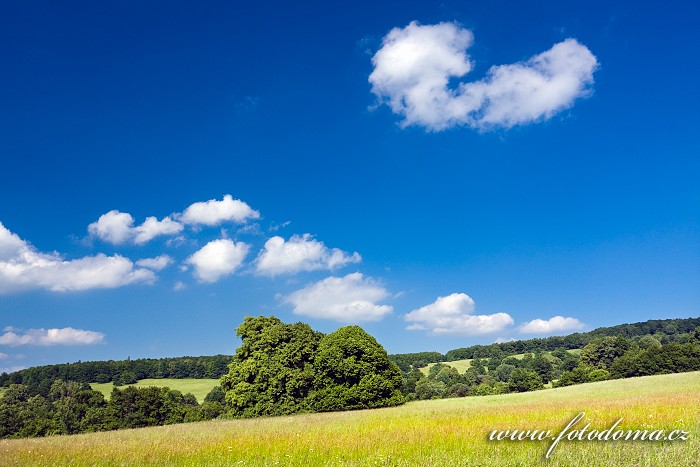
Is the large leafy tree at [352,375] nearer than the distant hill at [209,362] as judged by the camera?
Yes

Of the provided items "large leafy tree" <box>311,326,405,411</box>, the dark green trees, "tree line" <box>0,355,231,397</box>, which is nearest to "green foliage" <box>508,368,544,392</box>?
the dark green trees

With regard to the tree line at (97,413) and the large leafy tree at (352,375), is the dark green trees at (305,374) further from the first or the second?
the tree line at (97,413)

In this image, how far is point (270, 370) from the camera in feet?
157

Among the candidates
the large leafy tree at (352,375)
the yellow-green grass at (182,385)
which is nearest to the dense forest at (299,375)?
the large leafy tree at (352,375)

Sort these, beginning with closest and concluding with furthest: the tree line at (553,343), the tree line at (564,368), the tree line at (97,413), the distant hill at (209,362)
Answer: the tree line at (97,413), the tree line at (564,368), the distant hill at (209,362), the tree line at (553,343)

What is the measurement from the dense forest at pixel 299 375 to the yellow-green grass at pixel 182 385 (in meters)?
3.35

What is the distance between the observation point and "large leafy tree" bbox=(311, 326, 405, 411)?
155 ft

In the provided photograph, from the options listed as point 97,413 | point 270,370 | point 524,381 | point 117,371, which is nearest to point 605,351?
point 524,381

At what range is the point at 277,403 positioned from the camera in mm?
47281

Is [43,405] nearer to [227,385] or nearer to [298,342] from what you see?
[227,385]

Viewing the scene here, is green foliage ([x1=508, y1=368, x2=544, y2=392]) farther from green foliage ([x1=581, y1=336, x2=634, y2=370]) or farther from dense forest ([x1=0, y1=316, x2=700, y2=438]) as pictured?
green foliage ([x1=581, y1=336, x2=634, y2=370])

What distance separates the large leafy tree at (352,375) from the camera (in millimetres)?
47281

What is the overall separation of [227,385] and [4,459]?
123ft

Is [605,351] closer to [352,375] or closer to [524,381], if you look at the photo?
[524,381]
